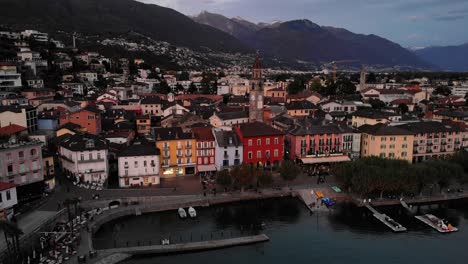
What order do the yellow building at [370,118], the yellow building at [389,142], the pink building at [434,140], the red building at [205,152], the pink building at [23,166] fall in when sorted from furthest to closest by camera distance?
1. the yellow building at [370,118]
2. the pink building at [434,140]
3. the yellow building at [389,142]
4. the red building at [205,152]
5. the pink building at [23,166]

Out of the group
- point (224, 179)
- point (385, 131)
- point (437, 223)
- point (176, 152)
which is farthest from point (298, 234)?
point (385, 131)

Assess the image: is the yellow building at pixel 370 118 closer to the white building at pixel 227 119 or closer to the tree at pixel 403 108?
the white building at pixel 227 119

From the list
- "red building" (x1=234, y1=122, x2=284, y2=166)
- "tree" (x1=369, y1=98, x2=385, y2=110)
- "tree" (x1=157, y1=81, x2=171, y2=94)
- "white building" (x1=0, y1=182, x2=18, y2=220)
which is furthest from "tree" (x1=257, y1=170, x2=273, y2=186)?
"tree" (x1=157, y1=81, x2=171, y2=94)

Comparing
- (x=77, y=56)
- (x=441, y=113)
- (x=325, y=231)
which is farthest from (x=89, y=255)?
(x=77, y=56)

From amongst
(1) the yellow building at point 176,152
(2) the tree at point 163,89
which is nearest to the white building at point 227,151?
(1) the yellow building at point 176,152

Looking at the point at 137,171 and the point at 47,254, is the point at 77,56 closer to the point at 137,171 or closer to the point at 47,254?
the point at 137,171

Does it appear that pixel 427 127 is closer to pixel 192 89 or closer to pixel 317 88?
pixel 317 88

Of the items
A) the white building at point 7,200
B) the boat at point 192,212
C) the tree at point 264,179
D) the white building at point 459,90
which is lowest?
the boat at point 192,212
